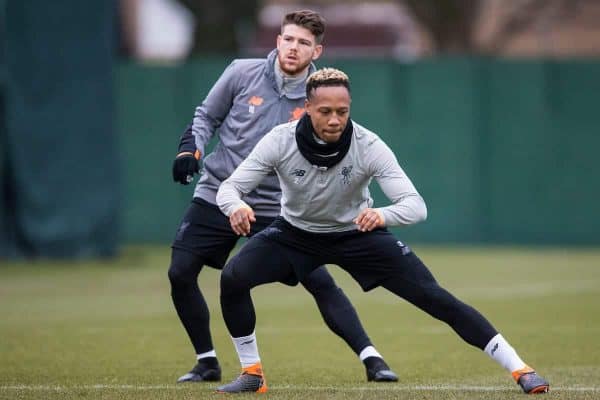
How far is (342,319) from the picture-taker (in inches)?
340

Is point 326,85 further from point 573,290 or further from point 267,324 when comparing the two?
point 573,290

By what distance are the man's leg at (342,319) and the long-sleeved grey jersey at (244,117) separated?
53 centimetres

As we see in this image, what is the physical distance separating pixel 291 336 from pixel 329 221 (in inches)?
145

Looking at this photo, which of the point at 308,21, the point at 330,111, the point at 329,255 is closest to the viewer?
the point at 330,111

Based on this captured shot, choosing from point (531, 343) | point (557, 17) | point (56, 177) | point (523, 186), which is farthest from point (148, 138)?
point (557, 17)

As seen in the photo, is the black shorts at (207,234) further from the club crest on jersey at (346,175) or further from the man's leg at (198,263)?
the club crest on jersey at (346,175)

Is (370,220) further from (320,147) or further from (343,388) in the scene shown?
(343,388)

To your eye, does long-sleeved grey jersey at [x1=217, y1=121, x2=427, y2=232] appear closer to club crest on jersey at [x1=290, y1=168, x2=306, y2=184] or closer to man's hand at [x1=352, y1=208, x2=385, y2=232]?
club crest on jersey at [x1=290, y1=168, x2=306, y2=184]

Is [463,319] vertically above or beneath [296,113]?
beneath

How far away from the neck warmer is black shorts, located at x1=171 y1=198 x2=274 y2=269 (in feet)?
4.02

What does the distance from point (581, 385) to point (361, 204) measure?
1782 mm

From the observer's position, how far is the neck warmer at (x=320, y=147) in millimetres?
7469

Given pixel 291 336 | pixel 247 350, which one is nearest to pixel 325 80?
pixel 247 350

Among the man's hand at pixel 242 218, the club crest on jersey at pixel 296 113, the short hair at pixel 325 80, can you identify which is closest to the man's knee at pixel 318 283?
the club crest on jersey at pixel 296 113
